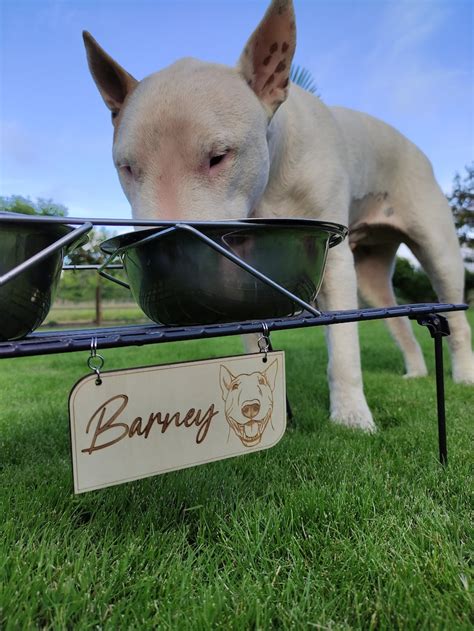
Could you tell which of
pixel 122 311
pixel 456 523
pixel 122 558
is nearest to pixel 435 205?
pixel 456 523

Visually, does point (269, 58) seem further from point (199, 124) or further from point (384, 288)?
point (384, 288)

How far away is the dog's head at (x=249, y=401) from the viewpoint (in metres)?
0.81

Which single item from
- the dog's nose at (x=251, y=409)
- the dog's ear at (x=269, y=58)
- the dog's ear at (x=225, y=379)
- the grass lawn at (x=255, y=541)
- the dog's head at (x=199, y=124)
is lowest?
the grass lawn at (x=255, y=541)

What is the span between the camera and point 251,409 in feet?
2.76

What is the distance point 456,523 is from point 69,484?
83cm

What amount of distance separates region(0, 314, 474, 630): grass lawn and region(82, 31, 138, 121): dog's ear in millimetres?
1051

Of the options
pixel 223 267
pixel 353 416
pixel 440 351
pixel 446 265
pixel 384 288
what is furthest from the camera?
pixel 384 288

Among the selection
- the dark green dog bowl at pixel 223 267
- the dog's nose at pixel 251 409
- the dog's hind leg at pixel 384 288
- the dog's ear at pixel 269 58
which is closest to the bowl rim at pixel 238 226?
the dark green dog bowl at pixel 223 267

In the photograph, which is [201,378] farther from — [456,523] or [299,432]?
[299,432]

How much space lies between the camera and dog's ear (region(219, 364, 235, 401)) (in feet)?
2.64

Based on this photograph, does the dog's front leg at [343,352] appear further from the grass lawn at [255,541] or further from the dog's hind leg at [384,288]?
the dog's hind leg at [384,288]

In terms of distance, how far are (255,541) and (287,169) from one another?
4.45ft

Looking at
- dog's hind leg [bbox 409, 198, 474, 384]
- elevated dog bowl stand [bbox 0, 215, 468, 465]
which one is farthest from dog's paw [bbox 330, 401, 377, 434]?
dog's hind leg [bbox 409, 198, 474, 384]

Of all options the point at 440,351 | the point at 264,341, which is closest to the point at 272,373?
the point at 264,341
